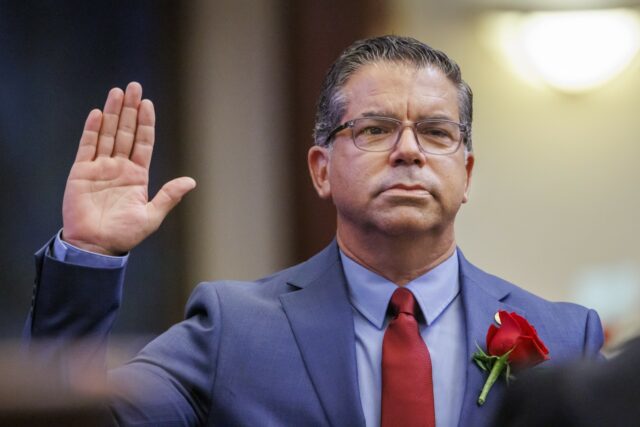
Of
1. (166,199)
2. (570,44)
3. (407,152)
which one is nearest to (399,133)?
(407,152)

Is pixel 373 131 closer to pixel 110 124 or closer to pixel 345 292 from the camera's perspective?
pixel 345 292

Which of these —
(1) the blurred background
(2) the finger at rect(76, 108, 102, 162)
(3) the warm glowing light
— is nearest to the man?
(2) the finger at rect(76, 108, 102, 162)

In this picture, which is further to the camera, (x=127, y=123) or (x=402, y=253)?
(x=402, y=253)

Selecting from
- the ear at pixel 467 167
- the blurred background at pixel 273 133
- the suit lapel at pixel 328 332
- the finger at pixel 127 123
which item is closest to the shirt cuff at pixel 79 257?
the finger at pixel 127 123

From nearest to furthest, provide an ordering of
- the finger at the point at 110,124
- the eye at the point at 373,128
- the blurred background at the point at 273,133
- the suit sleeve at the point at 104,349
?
the suit sleeve at the point at 104,349 < the finger at the point at 110,124 < the eye at the point at 373,128 < the blurred background at the point at 273,133

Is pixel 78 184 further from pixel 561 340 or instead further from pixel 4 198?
pixel 4 198

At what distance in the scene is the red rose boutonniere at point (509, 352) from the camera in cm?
256

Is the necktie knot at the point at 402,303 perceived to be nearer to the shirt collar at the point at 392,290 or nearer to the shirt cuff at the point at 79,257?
the shirt collar at the point at 392,290

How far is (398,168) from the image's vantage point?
2.76 m

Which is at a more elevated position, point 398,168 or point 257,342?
point 398,168

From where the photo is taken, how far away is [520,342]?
8.44 feet

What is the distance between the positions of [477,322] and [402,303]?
0.16 metres

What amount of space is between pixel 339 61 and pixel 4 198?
154cm

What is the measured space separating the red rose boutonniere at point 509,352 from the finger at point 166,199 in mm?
663
